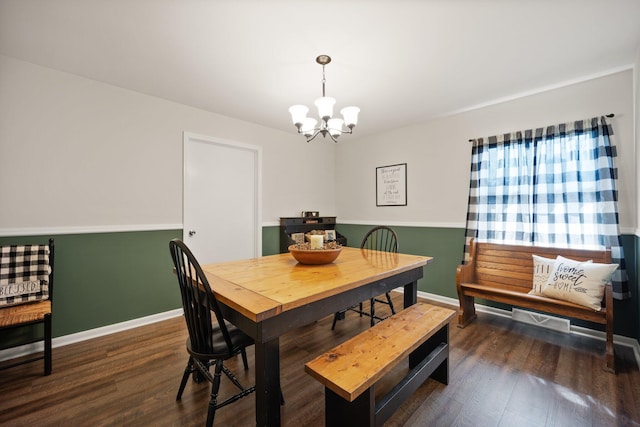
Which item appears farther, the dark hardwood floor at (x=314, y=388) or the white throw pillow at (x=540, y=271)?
the white throw pillow at (x=540, y=271)

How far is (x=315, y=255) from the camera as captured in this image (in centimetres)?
180

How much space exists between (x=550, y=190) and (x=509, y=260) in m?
0.78

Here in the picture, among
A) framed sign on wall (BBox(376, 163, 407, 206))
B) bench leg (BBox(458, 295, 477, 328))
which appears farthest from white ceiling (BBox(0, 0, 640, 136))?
bench leg (BBox(458, 295, 477, 328))

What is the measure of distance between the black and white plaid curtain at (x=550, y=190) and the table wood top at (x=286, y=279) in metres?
1.44

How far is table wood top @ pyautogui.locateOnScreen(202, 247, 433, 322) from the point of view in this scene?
1.16 meters

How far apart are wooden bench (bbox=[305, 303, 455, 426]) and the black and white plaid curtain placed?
1.62 m

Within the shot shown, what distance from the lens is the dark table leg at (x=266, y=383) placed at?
115 cm

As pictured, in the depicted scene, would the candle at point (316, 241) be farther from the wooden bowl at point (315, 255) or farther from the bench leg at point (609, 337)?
the bench leg at point (609, 337)

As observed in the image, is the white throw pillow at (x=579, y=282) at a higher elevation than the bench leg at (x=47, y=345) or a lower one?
higher

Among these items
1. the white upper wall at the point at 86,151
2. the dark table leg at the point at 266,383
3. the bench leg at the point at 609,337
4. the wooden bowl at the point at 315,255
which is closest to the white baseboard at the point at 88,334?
Answer: the white upper wall at the point at 86,151

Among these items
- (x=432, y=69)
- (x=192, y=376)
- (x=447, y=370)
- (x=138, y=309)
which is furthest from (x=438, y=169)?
(x=138, y=309)

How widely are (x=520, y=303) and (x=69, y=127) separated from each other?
422 cm

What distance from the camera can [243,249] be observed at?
358 centimetres

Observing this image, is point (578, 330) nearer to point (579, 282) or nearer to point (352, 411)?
point (579, 282)
